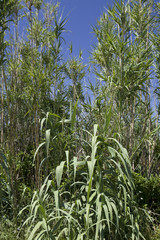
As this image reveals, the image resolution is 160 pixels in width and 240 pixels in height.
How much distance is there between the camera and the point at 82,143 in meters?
2.73

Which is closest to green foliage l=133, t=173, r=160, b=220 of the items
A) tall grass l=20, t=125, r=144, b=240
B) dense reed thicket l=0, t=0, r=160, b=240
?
dense reed thicket l=0, t=0, r=160, b=240

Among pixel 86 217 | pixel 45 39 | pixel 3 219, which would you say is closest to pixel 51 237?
pixel 86 217

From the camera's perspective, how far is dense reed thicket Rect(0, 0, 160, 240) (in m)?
1.95

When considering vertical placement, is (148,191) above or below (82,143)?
below

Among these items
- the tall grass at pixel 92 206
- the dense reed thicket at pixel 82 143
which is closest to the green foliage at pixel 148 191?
the dense reed thicket at pixel 82 143

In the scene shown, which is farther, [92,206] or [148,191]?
[148,191]

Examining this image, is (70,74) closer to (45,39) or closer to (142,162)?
(45,39)

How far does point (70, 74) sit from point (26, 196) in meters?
2.18

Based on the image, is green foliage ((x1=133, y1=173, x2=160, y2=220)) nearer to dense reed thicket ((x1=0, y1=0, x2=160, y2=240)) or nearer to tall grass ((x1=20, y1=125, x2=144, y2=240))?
dense reed thicket ((x1=0, y1=0, x2=160, y2=240))

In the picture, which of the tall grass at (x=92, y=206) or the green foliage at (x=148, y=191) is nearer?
the tall grass at (x=92, y=206)

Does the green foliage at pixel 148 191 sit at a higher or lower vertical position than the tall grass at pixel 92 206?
lower

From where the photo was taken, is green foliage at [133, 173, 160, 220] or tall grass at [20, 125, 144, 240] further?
green foliage at [133, 173, 160, 220]

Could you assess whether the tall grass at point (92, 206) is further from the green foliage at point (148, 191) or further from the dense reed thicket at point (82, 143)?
the green foliage at point (148, 191)

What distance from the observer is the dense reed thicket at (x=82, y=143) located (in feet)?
6.41
